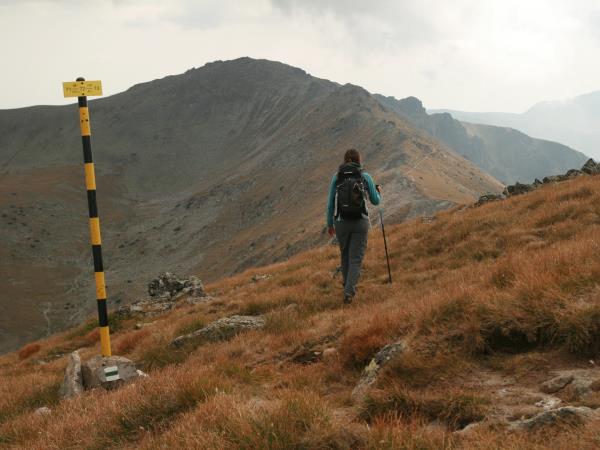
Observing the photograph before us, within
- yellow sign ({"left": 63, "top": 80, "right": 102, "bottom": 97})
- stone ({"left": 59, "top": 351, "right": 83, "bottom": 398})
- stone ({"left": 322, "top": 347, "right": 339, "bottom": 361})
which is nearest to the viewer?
stone ({"left": 322, "top": 347, "right": 339, "bottom": 361})

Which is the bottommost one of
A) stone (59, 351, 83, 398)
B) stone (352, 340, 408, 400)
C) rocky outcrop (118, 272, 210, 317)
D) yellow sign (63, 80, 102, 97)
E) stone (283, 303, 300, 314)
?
rocky outcrop (118, 272, 210, 317)

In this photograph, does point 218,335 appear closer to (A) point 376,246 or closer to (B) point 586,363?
(B) point 586,363

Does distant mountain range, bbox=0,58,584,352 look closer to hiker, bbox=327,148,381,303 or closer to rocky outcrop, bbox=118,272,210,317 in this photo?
rocky outcrop, bbox=118,272,210,317

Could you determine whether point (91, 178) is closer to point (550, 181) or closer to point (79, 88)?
point (79, 88)

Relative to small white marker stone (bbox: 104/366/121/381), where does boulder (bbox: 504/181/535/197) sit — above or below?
above

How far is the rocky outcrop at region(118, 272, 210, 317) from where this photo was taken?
18.5m

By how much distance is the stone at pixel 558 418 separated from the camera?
11.2 ft

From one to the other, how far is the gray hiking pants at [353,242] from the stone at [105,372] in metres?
4.37

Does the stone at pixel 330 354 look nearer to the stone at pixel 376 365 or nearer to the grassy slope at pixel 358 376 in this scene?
the grassy slope at pixel 358 376

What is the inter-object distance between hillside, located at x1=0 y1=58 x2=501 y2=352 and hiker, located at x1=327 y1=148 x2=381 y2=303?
27144 mm

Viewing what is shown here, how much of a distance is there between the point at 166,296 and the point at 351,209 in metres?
13.7

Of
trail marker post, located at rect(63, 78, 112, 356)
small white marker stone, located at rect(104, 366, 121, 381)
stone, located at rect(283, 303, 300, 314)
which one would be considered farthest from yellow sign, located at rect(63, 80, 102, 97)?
stone, located at rect(283, 303, 300, 314)

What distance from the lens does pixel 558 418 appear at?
11.4ft

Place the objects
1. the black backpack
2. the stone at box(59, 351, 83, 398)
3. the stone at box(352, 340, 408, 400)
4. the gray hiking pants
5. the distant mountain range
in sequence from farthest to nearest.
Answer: the distant mountain range, the gray hiking pants, the black backpack, the stone at box(59, 351, 83, 398), the stone at box(352, 340, 408, 400)
